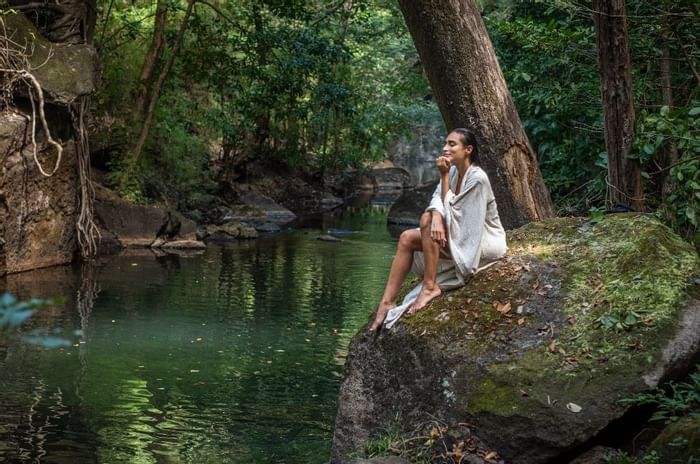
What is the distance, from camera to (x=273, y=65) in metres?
21.0

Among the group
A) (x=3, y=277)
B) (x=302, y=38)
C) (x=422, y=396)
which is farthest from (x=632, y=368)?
(x=302, y=38)

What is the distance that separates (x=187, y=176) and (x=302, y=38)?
6438 mm

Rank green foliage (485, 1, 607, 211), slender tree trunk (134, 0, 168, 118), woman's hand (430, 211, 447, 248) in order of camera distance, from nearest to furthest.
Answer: woman's hand (430, 211, 447, 248) < green foliage (485, 1, 607, 211) < slender tree trunk (134, 0, 168, 118)

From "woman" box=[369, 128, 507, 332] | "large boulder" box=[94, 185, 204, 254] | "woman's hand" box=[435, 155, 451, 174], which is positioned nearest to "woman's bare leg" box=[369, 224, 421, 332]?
"woman" box=[369, 128, 507, 332]

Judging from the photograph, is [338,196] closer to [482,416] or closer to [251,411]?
[251,411]

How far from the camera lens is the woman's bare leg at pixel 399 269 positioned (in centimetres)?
693

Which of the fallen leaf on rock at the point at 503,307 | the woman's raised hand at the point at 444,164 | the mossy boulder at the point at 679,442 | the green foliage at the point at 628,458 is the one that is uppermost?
the woman's raised hand at the point at 444,164

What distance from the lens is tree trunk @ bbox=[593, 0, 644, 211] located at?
849 cm

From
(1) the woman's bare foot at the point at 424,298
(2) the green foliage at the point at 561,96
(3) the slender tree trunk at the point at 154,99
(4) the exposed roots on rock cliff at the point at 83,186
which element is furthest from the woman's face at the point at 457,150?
(3) the slender tree trunk at the point at 154,99

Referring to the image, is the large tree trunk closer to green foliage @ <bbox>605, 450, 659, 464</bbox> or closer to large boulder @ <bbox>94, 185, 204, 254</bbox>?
green foliage @ <bbox>605, 450, 659, 464</bbox>

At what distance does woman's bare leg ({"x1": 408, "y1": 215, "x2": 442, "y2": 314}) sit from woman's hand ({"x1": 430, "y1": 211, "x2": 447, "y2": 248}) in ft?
0.09

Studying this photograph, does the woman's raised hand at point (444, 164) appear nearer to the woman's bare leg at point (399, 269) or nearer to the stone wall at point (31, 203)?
the woman's bare leg at point (399, 269)

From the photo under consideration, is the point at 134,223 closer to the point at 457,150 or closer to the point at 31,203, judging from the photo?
the point at 31,203

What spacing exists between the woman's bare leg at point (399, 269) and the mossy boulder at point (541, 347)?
19 centimetres
